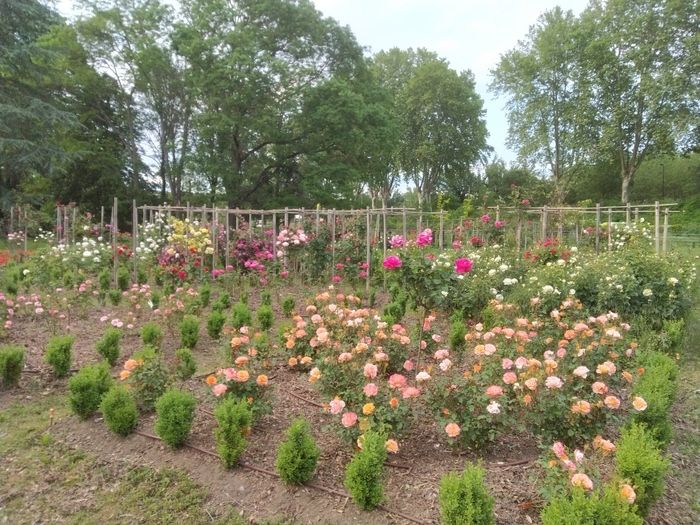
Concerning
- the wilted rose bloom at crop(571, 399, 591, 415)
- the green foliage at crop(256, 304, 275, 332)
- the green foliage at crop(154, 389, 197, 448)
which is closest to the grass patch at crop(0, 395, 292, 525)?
the green foliage at crop(154, 389, 197, 448)

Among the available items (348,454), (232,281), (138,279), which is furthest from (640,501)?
(138,279)

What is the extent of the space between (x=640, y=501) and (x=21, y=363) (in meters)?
4.57

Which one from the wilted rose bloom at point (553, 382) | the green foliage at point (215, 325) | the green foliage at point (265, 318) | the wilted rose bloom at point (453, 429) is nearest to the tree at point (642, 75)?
the green foliage at point (265, 318)

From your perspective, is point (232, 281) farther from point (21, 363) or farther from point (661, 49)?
point (661, 49)

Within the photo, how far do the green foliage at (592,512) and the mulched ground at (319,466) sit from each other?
0.43m

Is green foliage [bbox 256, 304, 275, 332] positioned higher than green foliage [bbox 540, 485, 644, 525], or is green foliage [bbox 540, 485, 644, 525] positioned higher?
green foliage [bbox 256, 304, 275, 332]

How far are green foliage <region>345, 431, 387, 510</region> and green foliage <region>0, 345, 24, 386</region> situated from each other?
325 cm

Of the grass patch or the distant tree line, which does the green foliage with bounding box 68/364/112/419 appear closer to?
the grass patch

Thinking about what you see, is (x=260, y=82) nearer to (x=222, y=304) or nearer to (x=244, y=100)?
(x=244, y=100)

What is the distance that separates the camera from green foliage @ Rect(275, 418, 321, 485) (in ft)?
8.70

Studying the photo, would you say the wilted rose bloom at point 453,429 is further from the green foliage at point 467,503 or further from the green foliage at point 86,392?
the green foliage at point 86,392

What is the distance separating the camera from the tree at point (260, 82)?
19469 millimetres

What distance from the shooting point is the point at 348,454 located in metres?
Result: 3.04

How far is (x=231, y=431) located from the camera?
287 centimetres
